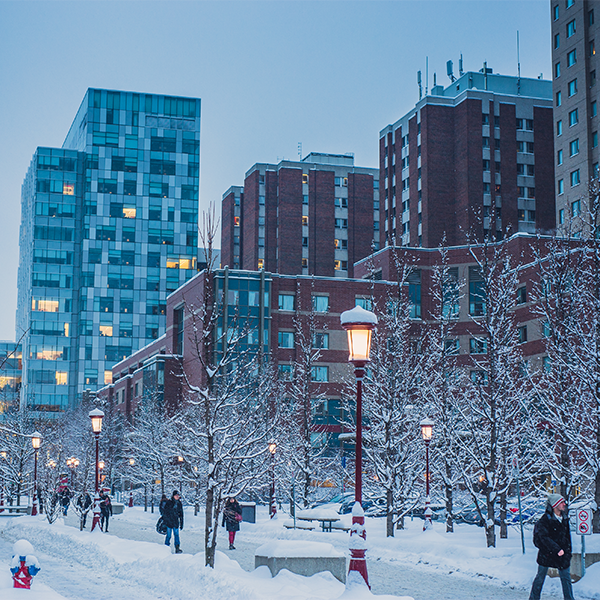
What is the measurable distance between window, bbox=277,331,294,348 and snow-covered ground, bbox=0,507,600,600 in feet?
142

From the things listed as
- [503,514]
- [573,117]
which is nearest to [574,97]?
[573,117]

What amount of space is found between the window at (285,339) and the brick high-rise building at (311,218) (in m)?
42.3

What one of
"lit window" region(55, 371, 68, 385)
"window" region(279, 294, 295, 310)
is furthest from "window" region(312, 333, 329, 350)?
"lit window" region(55, 371, 68, 385)

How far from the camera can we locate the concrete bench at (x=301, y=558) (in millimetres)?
16891

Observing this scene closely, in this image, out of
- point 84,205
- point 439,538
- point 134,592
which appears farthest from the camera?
point 84,205

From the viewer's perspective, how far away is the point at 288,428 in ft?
167

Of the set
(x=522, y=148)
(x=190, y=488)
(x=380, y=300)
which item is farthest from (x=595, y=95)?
(x=190, y=488)

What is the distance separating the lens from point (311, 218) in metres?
119

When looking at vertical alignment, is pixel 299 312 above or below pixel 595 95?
below

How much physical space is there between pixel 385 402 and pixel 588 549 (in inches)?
561

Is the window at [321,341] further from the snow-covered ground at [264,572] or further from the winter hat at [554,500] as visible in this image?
the winter hat at [554,500]

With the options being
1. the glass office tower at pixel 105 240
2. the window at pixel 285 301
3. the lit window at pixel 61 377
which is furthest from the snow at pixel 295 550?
the lit window at pixel 61 377

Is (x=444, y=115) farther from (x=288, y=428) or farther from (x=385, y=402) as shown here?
(x=385, y=402)

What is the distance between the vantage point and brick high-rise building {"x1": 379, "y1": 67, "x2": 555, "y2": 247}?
90.8m
